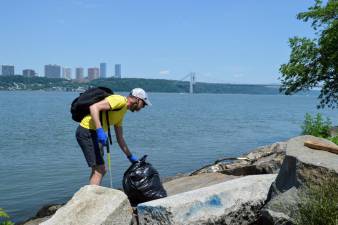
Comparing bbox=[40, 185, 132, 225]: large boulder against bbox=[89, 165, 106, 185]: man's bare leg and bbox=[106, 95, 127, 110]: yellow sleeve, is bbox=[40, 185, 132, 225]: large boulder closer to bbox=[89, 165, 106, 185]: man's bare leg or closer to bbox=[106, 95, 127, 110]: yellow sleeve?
bbox=[89, 165, 106, 185]: man's bare leg

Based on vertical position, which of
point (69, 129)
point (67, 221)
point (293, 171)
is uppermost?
point (293, 171)

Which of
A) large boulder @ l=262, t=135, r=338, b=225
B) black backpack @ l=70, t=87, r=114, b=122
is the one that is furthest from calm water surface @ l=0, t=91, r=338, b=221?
large boulder @ l=262, t=135, r=338, b=225

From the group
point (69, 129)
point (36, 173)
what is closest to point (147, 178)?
point (36, 173)

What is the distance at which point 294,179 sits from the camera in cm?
598

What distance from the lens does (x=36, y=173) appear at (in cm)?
1908

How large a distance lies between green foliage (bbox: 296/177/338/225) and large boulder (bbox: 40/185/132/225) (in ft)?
6.80

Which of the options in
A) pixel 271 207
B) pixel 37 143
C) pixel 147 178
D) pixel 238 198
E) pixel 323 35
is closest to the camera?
pixel 271 207

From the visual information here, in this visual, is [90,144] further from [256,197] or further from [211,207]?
[256,197]

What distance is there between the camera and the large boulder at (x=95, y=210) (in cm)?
602

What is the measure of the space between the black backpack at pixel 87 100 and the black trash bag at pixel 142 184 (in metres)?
1.14

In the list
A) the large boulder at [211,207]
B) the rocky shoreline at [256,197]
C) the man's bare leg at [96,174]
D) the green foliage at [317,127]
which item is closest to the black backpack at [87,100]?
the man's bare leg at [96,174]

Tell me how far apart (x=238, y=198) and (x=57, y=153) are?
65.2 ft

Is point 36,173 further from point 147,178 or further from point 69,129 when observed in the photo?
point 69,129

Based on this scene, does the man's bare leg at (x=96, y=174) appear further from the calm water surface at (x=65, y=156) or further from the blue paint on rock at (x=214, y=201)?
the calm water surface at (x=65, y=156)
